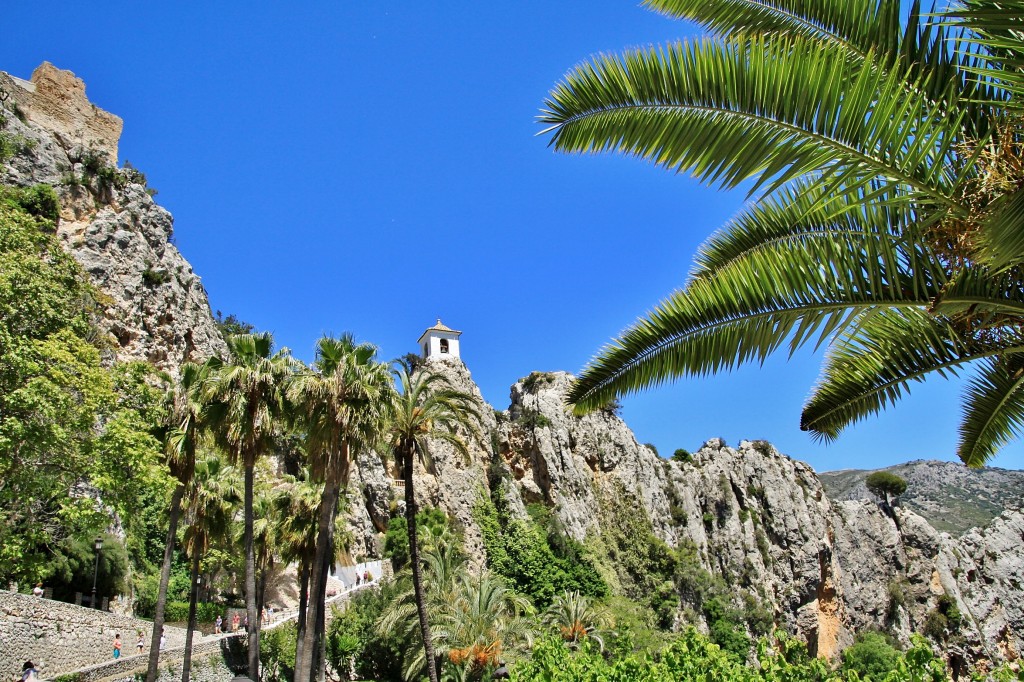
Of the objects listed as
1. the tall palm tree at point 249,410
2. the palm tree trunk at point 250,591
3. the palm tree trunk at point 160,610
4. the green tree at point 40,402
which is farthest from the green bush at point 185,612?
the green tree at point 40,402

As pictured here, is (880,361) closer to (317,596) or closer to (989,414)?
(989,414)

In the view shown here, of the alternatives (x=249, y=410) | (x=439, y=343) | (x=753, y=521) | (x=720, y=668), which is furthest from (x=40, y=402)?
(x=753, y=521)

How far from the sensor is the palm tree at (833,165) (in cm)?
398

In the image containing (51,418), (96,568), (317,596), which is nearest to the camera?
(51,418)

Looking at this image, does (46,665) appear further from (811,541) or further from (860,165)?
(811,541)

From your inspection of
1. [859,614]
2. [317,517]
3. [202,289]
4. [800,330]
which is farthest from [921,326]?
[859,614]

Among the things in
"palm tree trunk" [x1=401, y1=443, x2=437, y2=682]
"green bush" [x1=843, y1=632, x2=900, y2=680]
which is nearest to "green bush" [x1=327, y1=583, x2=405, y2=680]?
"palm tree trunk" [x1=401, y1=443, x2=437, y2=682]

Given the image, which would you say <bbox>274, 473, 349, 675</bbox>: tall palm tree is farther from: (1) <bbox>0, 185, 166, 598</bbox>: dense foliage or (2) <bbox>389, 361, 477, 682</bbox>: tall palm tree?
(1) <bbox>0, 185, 166, 598</bbox>: dense foliage

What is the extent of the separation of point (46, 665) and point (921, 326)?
25.0 meters

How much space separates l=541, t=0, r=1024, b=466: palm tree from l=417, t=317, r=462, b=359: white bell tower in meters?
57.2

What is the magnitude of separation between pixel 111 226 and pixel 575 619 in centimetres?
3831

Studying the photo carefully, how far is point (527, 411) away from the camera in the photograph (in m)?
48.4

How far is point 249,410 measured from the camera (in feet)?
69.6

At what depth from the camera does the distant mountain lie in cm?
7994
